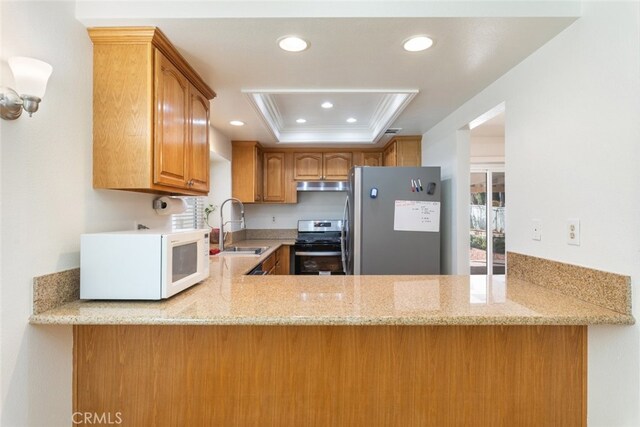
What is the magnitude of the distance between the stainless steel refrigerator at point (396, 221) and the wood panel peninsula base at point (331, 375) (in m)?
1.31

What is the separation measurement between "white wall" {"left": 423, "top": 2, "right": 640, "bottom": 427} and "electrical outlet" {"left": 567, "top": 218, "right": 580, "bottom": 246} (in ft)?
0.07

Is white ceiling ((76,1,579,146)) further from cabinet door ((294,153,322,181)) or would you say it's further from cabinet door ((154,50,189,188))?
cabinet door ((294,153,322,181))

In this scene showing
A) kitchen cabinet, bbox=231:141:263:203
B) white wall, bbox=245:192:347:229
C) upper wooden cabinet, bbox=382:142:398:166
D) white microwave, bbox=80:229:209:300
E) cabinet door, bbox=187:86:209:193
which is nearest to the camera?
white microwave, bbox=80:229:209:300

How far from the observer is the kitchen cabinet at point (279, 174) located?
4.02 m

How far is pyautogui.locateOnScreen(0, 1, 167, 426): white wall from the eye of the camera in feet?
3.37

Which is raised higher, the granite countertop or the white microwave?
the white microwave

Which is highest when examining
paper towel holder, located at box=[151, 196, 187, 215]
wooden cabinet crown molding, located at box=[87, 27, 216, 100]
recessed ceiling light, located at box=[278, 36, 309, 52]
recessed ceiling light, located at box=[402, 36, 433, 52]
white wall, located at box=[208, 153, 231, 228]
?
recessed ceiling light, located at box=[402, 36, 433, 52]

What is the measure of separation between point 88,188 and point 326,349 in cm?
Answer: 122

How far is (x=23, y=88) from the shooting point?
977mm

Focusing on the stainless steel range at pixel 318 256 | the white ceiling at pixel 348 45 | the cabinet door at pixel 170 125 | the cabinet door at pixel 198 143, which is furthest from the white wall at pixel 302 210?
the cabinet door at pixel 170 125

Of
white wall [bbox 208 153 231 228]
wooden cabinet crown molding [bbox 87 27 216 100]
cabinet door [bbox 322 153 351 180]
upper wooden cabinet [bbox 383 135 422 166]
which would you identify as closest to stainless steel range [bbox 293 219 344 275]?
cabinet door [bbox 322 153 351 180]

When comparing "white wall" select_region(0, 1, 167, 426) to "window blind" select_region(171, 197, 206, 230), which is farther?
"window blind" select_region(171, 197, 206, 230)

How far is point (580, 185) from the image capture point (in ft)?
4.32

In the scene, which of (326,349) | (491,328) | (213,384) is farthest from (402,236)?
(213,384)
